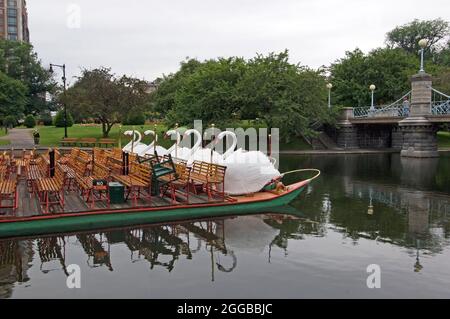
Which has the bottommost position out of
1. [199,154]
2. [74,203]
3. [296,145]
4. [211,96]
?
[74,203]

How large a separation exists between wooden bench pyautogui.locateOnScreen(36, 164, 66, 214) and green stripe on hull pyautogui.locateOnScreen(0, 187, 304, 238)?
1.63ft

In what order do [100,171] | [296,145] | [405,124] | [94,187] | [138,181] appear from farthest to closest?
[296,145]
[405,124]
[100,171]
[138,181]
[94,187]

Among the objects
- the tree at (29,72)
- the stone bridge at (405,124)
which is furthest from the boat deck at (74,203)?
the tree at (29,72)

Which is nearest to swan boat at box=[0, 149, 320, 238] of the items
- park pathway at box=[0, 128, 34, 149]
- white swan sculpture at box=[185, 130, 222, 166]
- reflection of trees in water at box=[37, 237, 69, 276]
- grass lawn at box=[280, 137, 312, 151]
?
reflection of trees in water at box=[37, 237, 69, 276]

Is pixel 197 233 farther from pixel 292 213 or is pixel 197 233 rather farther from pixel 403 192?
pixel 403 192

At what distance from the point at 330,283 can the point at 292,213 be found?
6317mm

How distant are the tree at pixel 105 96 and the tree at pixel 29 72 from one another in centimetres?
3735

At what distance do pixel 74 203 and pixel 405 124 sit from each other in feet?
111

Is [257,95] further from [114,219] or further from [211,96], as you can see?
[114,219]

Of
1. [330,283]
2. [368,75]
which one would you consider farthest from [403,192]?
[368,75]

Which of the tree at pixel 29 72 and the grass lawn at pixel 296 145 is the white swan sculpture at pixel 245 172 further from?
the tree at pixel 29 72

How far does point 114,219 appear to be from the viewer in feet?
41.0

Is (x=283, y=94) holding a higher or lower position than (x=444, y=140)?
higher

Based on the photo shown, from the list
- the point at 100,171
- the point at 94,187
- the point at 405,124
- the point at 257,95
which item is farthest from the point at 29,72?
the point at 94,187
